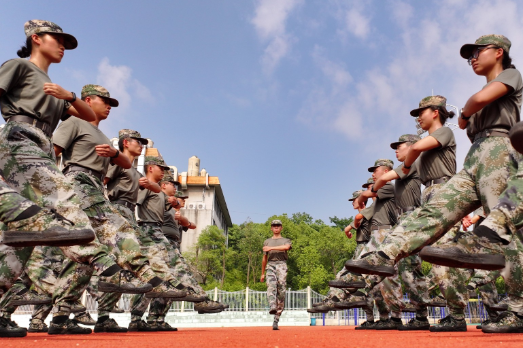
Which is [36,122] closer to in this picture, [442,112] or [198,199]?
[442,112]

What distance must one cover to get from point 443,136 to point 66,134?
410 centimetres

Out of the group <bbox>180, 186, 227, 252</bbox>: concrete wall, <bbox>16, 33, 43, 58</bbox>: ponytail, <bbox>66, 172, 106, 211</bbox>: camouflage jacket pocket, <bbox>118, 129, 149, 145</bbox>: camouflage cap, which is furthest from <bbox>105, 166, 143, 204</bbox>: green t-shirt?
<bbox>180, 186, 227, 252</bbox>: concrete wall

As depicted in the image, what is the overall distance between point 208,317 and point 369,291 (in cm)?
1359

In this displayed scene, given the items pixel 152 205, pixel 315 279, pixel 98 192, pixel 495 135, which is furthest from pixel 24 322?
pixel 315 279

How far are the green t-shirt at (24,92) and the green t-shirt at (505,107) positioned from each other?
365 centimetres

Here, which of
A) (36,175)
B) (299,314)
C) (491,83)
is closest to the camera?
(36,175)

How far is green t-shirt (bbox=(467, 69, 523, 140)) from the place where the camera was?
3.74m

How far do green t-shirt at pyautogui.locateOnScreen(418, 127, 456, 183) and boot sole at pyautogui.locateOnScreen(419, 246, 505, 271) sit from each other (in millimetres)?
2105

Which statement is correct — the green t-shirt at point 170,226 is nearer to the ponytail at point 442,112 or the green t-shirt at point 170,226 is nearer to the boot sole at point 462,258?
the ponytail at point 442,112

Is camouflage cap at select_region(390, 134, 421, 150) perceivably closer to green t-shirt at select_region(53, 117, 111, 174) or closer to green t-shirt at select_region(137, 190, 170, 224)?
green t-shirt at select_region(137, 190, 170, 224)

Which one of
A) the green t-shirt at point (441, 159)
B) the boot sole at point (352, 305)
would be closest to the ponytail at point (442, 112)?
the green t-shirt at point (441, 159)

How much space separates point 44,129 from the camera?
12.4 feet

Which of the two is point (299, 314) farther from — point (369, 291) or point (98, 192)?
point (98, 192)

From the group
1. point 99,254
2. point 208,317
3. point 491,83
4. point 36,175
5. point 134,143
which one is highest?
point 134,143
